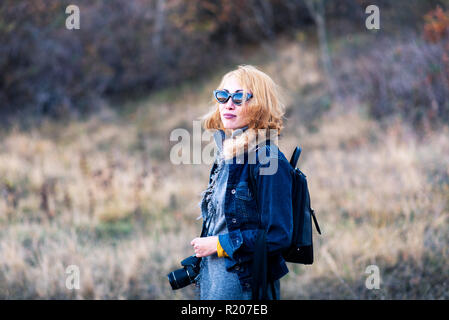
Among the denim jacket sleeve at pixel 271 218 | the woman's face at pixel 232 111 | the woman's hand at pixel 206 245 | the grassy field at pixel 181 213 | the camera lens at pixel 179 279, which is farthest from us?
the grassy field at pixel 181 213

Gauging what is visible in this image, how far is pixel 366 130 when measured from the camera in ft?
27.2

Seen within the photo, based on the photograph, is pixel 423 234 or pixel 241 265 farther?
pixel 423 234

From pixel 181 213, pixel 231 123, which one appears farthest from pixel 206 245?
pixel 181 213

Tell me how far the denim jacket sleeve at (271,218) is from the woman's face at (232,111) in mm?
275

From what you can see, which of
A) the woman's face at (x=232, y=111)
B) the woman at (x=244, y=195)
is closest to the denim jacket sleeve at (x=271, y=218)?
the woman at (x=244, y=195)

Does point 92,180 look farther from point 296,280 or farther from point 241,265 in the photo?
point 241,265

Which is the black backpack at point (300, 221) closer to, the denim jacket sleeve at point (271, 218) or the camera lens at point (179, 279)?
the denim jacket sleeve at point (271, 218)

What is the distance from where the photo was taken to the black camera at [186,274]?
80.4 inches

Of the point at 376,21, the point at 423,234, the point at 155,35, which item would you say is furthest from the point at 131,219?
the point at 155,35

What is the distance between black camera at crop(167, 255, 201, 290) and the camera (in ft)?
6.70

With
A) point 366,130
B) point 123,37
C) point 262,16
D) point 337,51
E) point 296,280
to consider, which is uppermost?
point 262,16

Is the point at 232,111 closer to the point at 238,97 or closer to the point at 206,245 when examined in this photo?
the point at 238,97

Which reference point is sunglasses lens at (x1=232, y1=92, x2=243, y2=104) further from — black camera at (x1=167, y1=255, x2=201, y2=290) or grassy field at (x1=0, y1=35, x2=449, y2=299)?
grassy field at (x1=0, y1=35, x2=449, y2=299)
